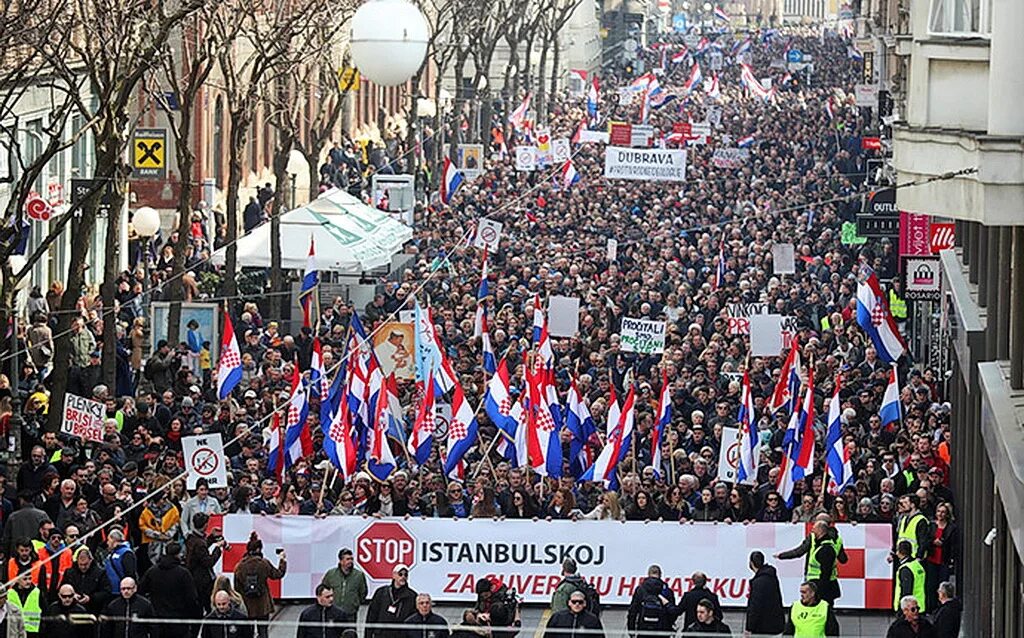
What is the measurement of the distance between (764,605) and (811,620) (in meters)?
0.92

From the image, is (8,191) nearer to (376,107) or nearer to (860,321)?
(860,321)

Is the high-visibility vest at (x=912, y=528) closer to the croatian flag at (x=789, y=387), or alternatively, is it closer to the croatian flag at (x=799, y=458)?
the croatian flag at (x=799, y=458)

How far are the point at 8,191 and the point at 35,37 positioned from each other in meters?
9.38

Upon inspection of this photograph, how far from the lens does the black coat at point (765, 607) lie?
20172 millimetres

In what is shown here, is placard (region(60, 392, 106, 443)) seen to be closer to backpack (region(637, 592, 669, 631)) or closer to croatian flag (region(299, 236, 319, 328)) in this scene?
backpack (region(637, 592, 669, 631))

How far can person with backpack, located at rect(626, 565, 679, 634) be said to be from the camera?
20.0 m

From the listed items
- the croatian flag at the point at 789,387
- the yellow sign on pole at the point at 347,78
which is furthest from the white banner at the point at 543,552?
the yellow sign on pole at the point at 347,78

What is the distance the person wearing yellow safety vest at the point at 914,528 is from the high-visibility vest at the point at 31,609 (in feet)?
24.7

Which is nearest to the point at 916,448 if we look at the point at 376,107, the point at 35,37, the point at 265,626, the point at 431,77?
the point at 265,626

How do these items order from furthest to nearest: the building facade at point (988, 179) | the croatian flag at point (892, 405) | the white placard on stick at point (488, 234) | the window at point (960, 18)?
the white placard on stick at point (488, 234), the croatian flag at point (892, 405), the window at point (960, 18), the building facade at point (988, 179)

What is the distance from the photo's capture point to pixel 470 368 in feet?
99.2

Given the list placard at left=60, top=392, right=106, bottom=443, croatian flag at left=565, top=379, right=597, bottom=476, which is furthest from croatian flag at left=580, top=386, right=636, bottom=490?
placard at left=60, top=392, right=106, bottom=443

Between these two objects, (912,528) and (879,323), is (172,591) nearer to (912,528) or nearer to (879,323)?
(912,528)

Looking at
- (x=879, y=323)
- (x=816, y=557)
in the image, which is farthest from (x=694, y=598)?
(x=879, y=323)
